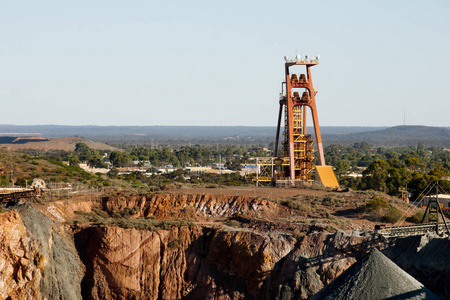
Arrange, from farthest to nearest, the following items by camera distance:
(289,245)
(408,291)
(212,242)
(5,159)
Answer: (5,159) < (212,242) < (289,245) < (408,291)

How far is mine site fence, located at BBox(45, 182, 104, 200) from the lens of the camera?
4959 cm

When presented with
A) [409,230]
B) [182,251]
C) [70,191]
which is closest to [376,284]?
[409,230]

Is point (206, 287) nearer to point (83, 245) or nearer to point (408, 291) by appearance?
point (83, 245)

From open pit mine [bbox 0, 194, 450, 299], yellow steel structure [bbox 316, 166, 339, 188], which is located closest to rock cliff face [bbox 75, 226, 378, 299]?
open pit mine [bbox 0, 194, 450, 299]

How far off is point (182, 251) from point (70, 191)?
12730 mm

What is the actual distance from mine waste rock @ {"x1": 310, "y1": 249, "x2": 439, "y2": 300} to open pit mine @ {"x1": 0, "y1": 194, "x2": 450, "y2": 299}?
150 inches

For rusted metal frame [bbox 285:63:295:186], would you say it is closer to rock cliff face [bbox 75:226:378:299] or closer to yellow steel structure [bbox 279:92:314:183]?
yellow steel structure [bbox 279:92:314:183]

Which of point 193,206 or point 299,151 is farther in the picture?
point 299,151

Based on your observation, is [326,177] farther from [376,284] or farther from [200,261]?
[376,284]

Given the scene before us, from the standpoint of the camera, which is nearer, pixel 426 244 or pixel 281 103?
pixel 426 244

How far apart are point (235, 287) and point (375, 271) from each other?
37.1 ft

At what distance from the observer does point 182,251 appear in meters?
43.5

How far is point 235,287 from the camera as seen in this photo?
40656mm

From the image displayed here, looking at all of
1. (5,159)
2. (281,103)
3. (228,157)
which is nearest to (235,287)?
(281,103)
